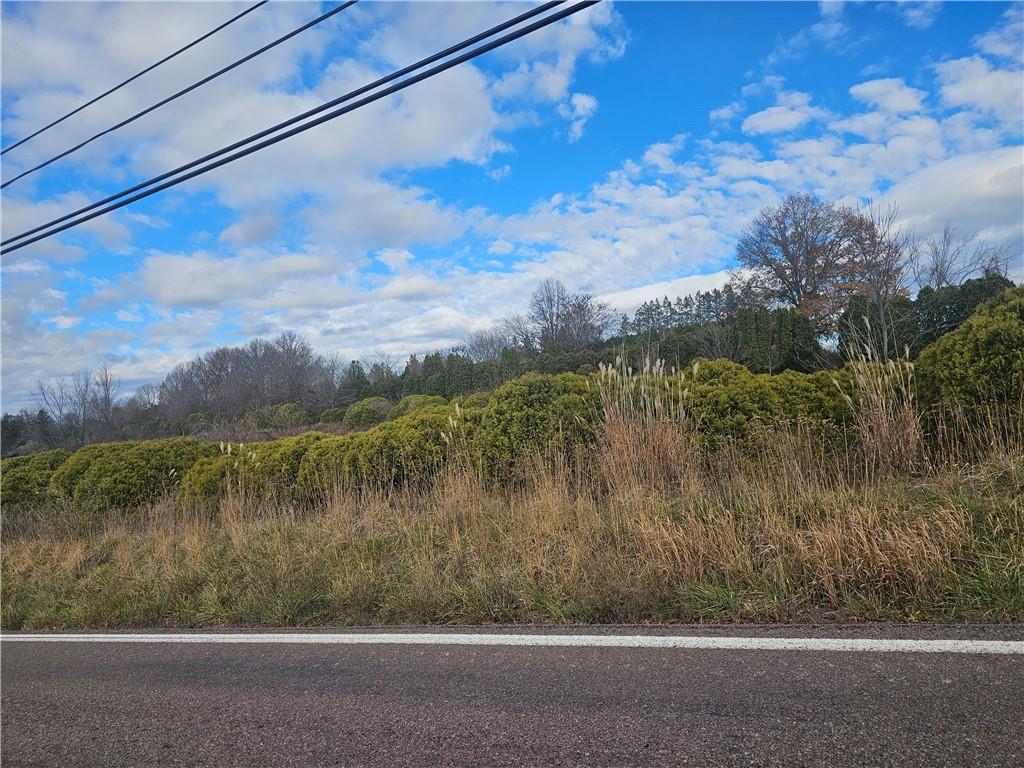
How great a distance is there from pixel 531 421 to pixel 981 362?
467cm

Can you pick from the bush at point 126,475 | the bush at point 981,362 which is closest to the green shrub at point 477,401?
the bush at point 981,362

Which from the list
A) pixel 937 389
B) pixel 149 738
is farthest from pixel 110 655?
pixel 937 389

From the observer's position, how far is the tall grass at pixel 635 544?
3.87 metres

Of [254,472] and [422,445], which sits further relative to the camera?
[254,472]

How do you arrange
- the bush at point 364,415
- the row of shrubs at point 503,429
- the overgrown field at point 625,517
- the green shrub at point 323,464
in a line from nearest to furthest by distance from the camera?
the overgrown field at point 625,517 < the row of shrubs at point 503,429 < the green shrub at point 323,464 < the bush at point 364,415

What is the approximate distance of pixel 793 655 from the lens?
314 cm

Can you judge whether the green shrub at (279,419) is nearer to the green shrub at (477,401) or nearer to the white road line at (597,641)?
the green shrub at (477,401)

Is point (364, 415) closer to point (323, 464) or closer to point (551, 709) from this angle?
point (323, 464)

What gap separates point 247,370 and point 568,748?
42.7m

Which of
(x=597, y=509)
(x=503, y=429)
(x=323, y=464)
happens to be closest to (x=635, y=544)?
(x=597, y=509)

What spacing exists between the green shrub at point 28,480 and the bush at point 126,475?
34.0 inches

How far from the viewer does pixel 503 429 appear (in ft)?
26.0

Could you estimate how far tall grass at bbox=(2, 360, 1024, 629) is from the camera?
387 cm

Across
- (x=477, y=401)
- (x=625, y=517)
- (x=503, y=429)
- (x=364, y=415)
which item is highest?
(x=364, y=415)
